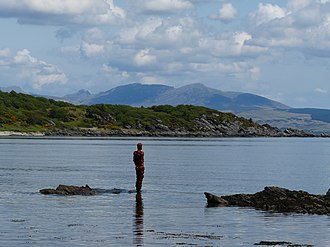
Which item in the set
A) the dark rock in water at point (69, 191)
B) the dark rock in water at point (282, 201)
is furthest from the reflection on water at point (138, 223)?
the dark rock in water at point (282, 201)

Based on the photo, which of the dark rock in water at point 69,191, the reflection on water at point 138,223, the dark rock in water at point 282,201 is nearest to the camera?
the reflection on water at point 138,223

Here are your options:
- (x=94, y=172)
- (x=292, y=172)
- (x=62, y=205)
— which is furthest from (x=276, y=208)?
(x=292, y=172)

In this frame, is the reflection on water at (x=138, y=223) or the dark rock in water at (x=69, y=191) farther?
the dark rock in water at (x=69, y=191)

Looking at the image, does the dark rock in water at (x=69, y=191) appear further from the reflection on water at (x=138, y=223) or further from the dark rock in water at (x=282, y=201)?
the dark rock in water at (x=282, y=201)

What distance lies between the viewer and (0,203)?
47.5m

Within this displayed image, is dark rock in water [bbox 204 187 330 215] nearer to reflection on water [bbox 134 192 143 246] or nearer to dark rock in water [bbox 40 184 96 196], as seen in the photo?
reflection on water [bbox 134 192 143 246]

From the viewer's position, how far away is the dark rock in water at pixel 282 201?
4584cm

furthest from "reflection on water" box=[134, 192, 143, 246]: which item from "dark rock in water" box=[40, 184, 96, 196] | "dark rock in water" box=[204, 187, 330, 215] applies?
"dark rock in water" box=[204, 187, 330, 215]

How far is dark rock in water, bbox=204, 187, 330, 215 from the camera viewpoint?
45844mm

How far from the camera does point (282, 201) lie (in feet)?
156

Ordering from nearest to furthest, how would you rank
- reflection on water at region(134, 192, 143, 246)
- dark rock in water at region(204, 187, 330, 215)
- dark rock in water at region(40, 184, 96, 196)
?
reflection on water at region(134, 192, 143, 246) → dark rock in water at region(204, 187, 330, 215) → dark rock in water at region(40, 184, 96, 196)

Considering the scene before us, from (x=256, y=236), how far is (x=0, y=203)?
64.7ft

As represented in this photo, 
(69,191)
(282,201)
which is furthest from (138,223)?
(69,191)

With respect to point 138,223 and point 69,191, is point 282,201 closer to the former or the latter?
point 138,223
